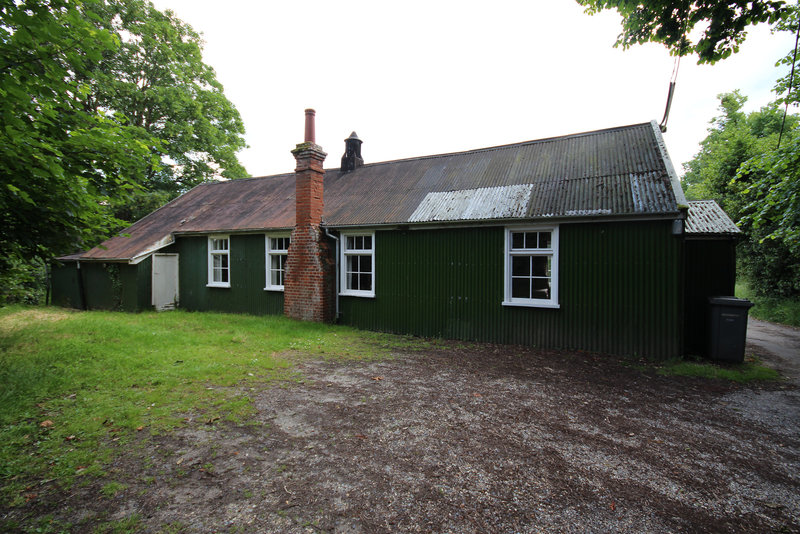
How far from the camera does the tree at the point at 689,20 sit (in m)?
5.02

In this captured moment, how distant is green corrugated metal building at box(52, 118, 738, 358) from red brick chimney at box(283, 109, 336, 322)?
28cm

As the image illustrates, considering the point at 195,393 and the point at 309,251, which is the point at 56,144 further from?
the point at 309,251

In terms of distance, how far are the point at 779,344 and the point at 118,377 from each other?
15.1m

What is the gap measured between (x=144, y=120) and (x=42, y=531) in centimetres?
2358

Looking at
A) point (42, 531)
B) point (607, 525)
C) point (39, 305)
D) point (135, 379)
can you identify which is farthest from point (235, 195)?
point (607, 525)

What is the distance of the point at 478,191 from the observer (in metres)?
9.94

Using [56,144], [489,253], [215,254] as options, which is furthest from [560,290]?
[215,254]

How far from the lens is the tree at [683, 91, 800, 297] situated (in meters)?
7.61

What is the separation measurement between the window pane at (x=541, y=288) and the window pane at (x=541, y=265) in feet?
0.46

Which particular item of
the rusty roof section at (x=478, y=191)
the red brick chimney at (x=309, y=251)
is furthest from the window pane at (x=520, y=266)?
the red brick chimney at (x=309, y=251)

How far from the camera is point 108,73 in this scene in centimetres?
1862

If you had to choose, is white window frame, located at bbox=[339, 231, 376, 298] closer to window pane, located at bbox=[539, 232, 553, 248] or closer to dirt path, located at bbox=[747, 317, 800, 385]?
window pane, located at bbox=[539, 232, 553, 248]

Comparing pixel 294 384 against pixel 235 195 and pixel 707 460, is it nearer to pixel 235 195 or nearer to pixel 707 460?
pixel 707 460

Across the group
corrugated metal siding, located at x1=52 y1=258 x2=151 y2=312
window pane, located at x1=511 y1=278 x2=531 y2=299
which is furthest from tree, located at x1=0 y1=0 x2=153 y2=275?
corrugated metal siding, located at x1=52 y1=258 x2=151 y2=312
